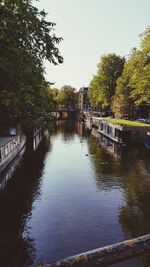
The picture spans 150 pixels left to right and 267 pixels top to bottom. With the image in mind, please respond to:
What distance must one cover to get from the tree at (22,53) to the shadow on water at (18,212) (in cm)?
769

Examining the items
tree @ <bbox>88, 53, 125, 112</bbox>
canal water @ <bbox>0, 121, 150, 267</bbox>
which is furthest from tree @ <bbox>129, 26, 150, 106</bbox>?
tree @ <bbox>88, 53, 125, 112</bbox>

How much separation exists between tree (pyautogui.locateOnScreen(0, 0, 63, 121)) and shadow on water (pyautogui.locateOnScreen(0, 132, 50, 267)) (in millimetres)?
7689

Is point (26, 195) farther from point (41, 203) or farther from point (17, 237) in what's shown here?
point (17, 237)

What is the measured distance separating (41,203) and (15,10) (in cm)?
1535

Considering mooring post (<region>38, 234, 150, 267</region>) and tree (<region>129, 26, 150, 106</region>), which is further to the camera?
tree (<region>129, 26, 150, 106</region>)

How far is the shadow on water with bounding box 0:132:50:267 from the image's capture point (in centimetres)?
1450

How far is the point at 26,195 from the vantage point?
24906 mm

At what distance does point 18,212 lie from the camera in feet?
68.4

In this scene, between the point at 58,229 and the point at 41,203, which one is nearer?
the point at 58,229

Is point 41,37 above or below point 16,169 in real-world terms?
above

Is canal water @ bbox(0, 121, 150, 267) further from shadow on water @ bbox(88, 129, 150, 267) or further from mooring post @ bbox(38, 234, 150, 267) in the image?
mooring post @ bbox(38, 234, 150, 267)

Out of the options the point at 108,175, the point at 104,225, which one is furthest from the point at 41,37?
the point at 108,175

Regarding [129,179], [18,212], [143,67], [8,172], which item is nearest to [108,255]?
[18,212]

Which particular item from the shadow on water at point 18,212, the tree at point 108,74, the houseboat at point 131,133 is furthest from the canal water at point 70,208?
the tree at point 108,74
